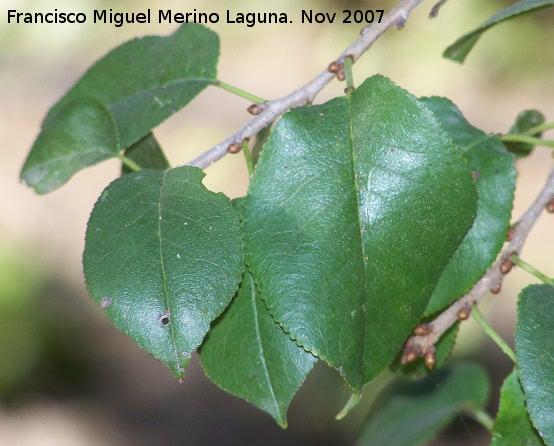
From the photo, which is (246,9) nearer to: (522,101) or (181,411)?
(522,101)

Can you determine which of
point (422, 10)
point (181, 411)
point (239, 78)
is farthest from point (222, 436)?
point (422, 10)

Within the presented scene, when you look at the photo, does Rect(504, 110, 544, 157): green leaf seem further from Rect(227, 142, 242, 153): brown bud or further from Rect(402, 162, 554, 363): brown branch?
Rect(227, 142, 242, 153): brown bud

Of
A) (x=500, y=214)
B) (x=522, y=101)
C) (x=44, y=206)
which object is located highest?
(x=500, y=214)

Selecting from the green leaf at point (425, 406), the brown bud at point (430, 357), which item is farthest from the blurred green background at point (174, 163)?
the brown bud at point (430, 357)

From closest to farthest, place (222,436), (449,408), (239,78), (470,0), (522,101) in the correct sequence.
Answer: (449,408) < (222,436) < (470,0) < (522,101) < (239,78)

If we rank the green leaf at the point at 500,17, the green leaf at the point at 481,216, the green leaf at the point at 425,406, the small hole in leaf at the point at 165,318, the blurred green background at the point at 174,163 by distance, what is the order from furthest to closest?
the blurred green background at the point at 174,163
the green leaf at the point at 425,406
the green leaf at the point at 500,17
the green leaf at the point at 481,216
the small hole in leaf at the point at 165,318

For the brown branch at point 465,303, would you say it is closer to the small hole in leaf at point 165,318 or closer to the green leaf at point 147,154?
the small hole in leaf at point 165,318

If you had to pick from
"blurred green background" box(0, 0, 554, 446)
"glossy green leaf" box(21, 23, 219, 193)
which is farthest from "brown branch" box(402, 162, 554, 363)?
"blurred green background" box(0, 0, 554, 446)

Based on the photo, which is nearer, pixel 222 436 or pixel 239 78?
pixel 222 436
